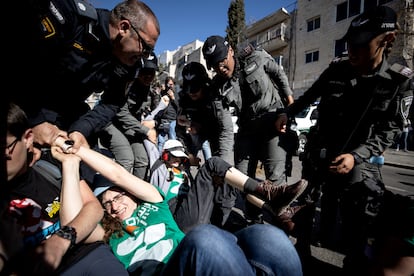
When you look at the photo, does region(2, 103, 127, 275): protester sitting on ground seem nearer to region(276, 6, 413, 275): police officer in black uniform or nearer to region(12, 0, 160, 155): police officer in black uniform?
region(12, 0, 160, 155): police officer in black uniform

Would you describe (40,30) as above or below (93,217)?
above

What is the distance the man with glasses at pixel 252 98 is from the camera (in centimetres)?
235

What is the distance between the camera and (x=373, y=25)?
1692mm

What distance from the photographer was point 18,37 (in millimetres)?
1349

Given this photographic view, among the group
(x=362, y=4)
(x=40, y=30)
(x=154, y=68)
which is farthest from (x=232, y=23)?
(x=40, y=30)

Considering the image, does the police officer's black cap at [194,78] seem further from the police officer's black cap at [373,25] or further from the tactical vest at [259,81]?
the police officer's black cap at [373,25]

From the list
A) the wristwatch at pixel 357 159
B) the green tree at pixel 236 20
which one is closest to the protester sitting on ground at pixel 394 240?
the wristwatch at pixel 357 159

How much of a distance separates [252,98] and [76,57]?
164 centimetres

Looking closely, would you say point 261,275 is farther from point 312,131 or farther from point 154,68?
point 154,68

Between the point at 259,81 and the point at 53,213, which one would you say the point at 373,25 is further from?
the point at 53,213

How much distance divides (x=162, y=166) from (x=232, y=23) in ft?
77.8

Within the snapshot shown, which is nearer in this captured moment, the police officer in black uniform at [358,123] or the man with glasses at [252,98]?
the police officer in black uniform at [358,123]

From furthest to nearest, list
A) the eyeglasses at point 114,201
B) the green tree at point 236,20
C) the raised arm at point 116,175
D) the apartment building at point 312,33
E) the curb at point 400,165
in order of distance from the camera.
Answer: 1. the green tree at point 236,20
2. the apartment building at point 312,33
3. the curb at point 400,165
4. the eyeglasses at point 114,201
5. the raised arm at point 116,175

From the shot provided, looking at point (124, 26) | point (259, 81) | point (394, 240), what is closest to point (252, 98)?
point (259, 81)
